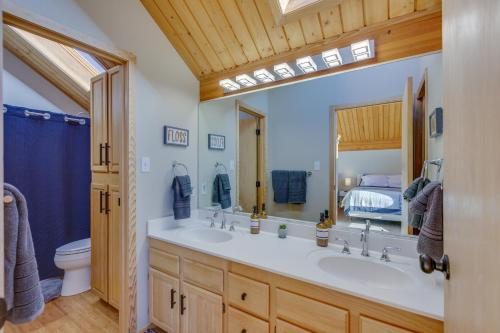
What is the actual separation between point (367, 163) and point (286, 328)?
1.13m

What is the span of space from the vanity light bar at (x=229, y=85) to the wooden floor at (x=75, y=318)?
2.16m

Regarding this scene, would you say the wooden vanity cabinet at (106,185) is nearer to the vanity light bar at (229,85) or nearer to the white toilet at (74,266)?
the white toilet at (74,266)

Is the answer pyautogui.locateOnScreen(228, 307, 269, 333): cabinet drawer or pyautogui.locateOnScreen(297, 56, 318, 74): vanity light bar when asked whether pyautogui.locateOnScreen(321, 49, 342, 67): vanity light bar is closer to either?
pyautogui.locateOnScreen(297, 56, 318, 74): vanity light bar

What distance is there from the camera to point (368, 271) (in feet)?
4.27

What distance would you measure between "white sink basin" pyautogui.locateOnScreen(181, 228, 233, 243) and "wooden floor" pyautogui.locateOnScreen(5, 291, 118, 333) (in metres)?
0.94

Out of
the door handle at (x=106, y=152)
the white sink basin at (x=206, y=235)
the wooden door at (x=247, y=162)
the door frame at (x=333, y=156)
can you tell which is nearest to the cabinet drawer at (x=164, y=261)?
the white sink basin at (x=206, y=235)

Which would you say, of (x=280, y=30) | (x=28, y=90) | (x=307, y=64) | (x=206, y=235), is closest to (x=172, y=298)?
(x=206, y=235)

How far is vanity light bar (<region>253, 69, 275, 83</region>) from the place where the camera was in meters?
1.84

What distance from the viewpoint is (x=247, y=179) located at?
2.15m

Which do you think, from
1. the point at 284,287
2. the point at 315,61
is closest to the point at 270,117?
the point at 315,61

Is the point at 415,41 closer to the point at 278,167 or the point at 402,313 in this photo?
the point at 278,167

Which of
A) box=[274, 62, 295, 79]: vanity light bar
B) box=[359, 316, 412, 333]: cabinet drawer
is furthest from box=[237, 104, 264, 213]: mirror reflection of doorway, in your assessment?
box=[359, 316, 412, 333]: cabinet drawer

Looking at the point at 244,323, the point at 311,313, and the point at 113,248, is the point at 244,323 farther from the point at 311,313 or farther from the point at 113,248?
the point at 113,248

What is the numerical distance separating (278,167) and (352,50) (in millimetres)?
953
